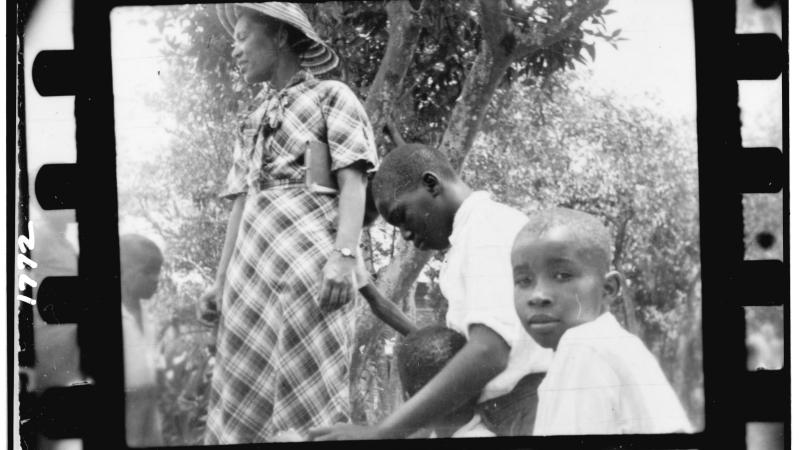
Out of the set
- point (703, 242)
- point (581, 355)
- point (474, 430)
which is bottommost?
point (474, 430)

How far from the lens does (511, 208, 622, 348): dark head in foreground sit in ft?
13.8

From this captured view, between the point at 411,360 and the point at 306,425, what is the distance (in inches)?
18.6

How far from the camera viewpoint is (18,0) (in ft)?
14.3

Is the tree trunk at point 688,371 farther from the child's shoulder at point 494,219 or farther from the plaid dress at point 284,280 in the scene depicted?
the plaid dress at point 284,280

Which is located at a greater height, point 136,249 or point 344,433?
point 136,249

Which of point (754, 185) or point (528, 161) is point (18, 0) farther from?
point (754, 185)

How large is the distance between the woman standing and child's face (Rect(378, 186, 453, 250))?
0.51 ft

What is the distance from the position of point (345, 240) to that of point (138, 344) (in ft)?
2.96

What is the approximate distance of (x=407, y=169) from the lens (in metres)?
4.35

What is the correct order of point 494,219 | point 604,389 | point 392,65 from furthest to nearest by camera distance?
point 392,65
point 494,219
point 604,389

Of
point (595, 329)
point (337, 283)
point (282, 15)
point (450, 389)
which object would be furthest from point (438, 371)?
→ point (282, 15)

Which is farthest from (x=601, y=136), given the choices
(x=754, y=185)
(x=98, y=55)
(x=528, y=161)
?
(x=98, y=55)

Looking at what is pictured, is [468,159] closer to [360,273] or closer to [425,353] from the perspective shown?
[360,273]

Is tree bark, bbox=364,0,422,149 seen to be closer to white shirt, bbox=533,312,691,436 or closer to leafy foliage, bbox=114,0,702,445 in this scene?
leafy foliage, bbox=114,0,702,445
